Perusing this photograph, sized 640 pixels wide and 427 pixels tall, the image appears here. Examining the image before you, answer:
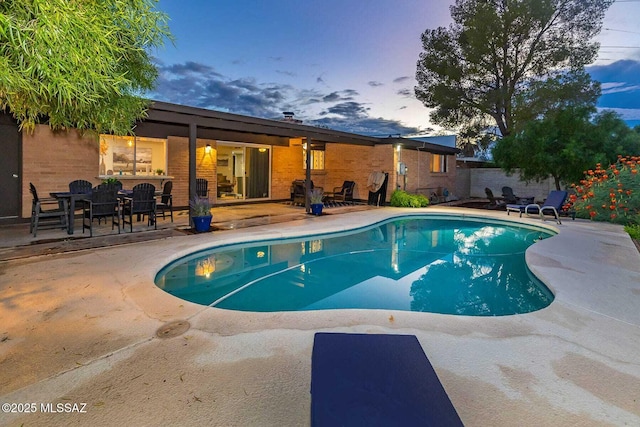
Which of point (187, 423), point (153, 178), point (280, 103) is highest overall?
point (280, 103)

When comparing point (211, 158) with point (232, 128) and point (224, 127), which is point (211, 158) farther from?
point (224, 127)

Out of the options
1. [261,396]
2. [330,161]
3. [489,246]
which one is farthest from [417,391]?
[330,161]

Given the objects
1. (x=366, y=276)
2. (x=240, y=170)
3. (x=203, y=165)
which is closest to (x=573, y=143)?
(x=366, y=276)

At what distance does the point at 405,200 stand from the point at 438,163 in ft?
16.2

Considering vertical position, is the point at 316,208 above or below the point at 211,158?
below

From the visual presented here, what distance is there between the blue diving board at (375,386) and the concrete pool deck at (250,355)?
13.7 inches

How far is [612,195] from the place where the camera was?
9.95 metres

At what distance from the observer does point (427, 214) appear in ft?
41.6

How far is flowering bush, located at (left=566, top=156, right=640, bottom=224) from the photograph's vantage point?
9.98m

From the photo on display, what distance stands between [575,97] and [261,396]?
18895mm

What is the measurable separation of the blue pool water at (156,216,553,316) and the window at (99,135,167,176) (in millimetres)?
5788

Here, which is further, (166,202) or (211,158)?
(211,158)

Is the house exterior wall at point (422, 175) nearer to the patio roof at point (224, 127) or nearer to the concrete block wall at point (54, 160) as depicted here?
the patio roof at point (224, 127)

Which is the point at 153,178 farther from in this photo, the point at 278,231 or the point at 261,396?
the point at 261,396
